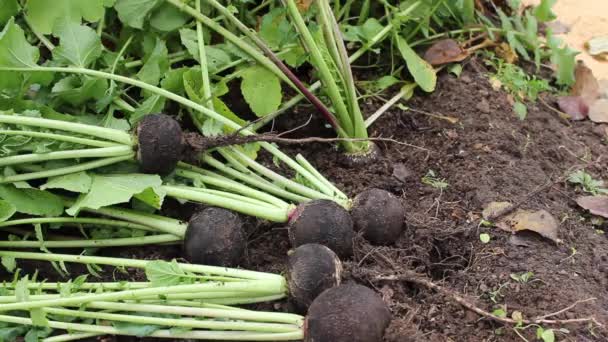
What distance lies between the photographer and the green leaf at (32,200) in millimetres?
2494

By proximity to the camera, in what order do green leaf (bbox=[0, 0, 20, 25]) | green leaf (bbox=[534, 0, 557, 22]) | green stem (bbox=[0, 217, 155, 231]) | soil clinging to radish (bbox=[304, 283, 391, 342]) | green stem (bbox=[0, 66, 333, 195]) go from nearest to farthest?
1. soil clinging to radish (bbox=[304, 283, 391, 342])
2. green stem (bbox=[0, 217, 155, 231])
3. green stem (bbox=[0, 66, 333, 195])
4. green leaf (bbox=[0, 0, 20, 25])
5. green leaf (bbox=[534, 0, 557, 22])

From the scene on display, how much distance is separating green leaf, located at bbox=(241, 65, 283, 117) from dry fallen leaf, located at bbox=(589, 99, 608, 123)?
5.66ft

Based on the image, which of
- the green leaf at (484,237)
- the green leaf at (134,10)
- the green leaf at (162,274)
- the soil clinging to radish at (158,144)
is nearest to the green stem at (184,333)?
the green leaf at (162,274)

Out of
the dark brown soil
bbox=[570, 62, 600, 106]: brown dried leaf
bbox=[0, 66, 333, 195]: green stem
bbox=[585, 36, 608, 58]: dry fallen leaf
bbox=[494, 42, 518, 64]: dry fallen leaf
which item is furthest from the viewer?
bbox=[585, 36, 608, 58]: dry fallen leaf

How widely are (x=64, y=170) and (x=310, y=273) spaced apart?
3.20ft

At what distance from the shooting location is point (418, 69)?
3.54 meters

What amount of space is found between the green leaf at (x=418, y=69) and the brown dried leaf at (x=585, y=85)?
88 cm

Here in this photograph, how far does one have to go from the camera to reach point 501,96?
3.59 meters

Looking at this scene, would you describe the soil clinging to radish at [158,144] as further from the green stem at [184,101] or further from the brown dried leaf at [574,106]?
the brown dried leaf at [574,106]

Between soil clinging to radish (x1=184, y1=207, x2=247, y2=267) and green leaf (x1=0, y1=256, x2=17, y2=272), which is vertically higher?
green leaf (x1=0, y1=256, x2=17, y2=272)

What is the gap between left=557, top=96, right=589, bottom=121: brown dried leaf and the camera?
3715 mm

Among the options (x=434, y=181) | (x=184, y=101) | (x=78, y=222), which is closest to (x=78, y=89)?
(x=184, y=101)

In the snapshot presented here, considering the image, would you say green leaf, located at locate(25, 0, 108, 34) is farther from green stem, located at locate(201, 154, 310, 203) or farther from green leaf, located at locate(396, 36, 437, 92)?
green leaf, located at locate(396, 36, 437, 92)

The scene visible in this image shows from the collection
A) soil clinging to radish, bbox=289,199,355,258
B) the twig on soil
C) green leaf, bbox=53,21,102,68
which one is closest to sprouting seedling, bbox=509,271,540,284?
the twig on soil
